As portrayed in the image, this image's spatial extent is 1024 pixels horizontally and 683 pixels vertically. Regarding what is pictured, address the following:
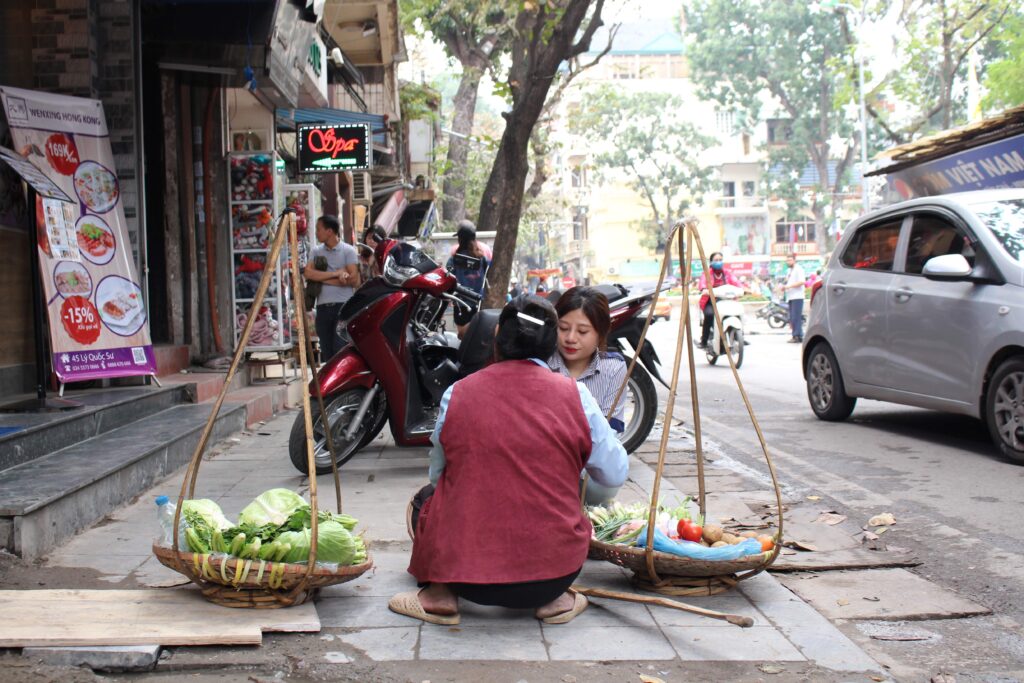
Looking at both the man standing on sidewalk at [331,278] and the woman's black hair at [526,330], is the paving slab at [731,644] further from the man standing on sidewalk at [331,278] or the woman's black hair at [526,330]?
the man standing on sidewalk at [331,278]

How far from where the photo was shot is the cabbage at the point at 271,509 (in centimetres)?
385

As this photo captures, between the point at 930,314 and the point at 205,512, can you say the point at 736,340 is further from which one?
the point at 205,512

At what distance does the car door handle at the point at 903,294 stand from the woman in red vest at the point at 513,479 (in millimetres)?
4955

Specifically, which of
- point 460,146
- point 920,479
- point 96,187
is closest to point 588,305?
point 920,479

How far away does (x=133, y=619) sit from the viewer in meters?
3.54

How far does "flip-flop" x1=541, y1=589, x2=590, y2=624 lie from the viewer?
12.2 ft

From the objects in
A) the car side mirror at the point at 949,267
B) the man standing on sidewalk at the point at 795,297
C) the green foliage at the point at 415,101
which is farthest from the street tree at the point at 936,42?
the car side mirror at the point at 949,267

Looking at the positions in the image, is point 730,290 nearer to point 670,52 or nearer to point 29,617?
point 29,617

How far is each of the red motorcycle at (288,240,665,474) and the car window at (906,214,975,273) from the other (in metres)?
2.42

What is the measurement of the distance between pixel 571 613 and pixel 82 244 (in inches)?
219

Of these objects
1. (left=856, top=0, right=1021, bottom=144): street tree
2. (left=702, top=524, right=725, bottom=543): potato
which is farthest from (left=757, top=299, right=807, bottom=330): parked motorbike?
(left=702, top=524, right=725, bottom=543): potato

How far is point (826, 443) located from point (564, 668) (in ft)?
17.2

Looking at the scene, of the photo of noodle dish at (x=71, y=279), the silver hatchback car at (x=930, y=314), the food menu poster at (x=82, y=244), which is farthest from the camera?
the photo of noodle dish at (x=71, y=279)

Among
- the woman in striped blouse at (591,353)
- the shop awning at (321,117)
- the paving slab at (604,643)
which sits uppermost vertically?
the shop awning at (321,117)
